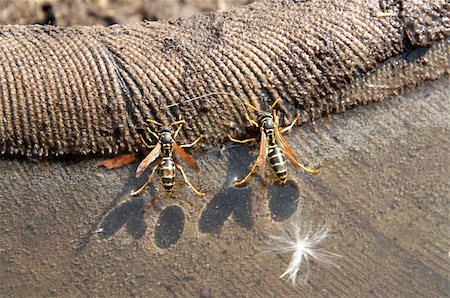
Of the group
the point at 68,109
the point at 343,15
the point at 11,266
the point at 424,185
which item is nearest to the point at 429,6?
the point at 343,15

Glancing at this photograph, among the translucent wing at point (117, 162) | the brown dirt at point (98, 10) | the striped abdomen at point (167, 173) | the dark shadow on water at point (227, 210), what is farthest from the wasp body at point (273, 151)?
the brown dirt at point (98, 10)

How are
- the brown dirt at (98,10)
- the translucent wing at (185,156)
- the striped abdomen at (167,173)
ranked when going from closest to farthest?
the striped abdomen at (167,173) → the translucent wing at (185,156) → the brown dirt at (98,10)

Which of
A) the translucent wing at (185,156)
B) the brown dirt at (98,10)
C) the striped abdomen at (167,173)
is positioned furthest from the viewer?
the brown dirt at (98,10)

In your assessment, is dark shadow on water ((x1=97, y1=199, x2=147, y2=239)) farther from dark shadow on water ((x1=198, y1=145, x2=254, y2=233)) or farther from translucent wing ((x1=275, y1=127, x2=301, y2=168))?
translucent wing ((x1=275, y1=127, x2=301, y2=168))

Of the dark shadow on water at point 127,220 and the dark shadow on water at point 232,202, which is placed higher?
the dark shadow on water at point 232,202

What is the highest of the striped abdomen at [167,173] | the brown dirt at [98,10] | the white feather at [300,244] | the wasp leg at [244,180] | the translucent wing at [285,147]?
the brown dirt at [98,10]

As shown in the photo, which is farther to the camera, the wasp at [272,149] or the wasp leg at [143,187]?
the wasp leg at [143,187]

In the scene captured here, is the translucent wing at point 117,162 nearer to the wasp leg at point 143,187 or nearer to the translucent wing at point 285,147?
the wasp leg at point 143,187
